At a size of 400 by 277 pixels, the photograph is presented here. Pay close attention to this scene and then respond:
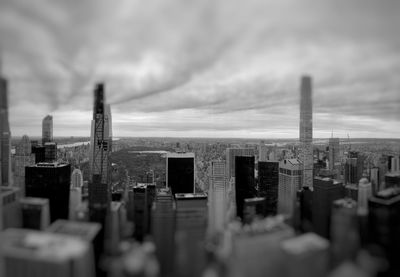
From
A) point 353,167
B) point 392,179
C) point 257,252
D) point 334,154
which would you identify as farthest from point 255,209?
point 334,154

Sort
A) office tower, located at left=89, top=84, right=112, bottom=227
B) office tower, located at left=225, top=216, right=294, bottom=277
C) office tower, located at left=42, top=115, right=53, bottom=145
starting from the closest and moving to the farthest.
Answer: office tower, located at left=225, top=216, right=294, bottom=277 → office tower, located at left=89, top=84, right=112, bottom=227 → office tower, located at left=42, top=115, right=53, bottom=145

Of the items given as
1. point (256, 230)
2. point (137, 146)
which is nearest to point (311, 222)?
point (256, 230)

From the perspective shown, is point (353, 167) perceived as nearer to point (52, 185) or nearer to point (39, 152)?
point (52, 185)

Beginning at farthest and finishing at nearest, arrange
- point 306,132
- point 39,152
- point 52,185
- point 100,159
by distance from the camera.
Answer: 1. point 100,159
2. point 39,152
3. point 306,132
4. point 52,185

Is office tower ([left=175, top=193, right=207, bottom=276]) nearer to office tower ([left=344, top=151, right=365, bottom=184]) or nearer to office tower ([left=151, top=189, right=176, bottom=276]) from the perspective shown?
office tower ([left=151, top=189, right=176, bottom=276])

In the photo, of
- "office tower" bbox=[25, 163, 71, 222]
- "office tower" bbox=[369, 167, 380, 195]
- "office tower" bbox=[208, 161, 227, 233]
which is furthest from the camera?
"office tower" bbox=[369, 167, 380, 195]

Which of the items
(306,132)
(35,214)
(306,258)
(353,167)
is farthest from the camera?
(306,132)

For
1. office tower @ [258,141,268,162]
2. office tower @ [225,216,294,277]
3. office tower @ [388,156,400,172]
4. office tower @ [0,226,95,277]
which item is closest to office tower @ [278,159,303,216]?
office tower @ [258,141,268,162]

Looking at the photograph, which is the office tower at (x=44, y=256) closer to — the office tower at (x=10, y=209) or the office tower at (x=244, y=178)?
the office tower at (x=10, y=209)
